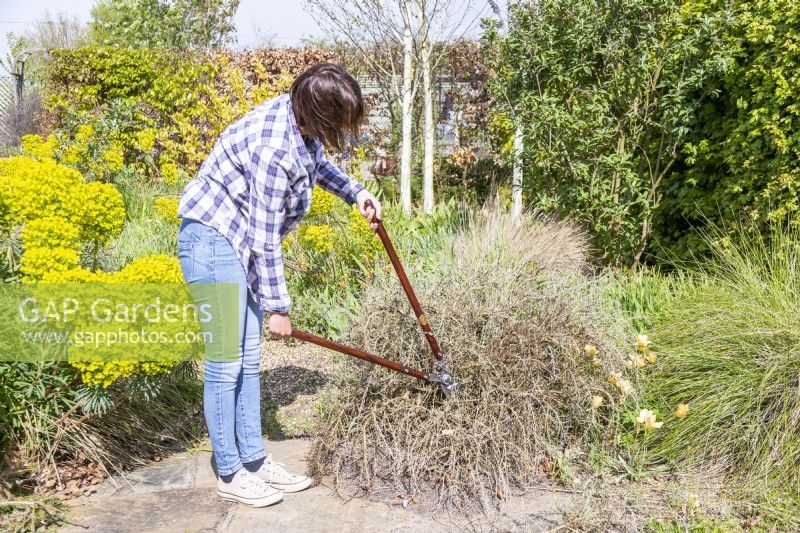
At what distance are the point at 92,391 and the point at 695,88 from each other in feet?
13.1

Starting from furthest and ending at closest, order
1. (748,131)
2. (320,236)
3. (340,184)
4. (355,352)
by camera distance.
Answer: (748,131)
(320,236)
(340,184)
(355,352)

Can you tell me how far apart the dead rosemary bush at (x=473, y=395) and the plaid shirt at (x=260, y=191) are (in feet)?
2.16

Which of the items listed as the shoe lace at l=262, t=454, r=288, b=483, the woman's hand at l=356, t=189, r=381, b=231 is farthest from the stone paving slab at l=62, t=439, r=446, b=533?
the woman's hand at l=356, t=189, r=381, b=231

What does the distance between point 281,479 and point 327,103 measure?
1.46 meters

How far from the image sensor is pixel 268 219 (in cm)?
248

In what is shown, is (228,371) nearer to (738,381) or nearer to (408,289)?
(408,289)

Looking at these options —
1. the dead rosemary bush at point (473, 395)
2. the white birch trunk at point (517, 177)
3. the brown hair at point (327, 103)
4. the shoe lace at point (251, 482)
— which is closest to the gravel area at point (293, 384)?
the dead rosemary bush at point (473, 395)

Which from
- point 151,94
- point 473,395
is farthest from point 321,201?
point 151,94

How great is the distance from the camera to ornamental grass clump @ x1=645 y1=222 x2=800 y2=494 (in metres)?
2.79

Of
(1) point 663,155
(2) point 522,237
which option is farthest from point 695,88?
Answer: (2) point 522,237

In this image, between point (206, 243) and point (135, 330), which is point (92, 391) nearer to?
point (135, 330)

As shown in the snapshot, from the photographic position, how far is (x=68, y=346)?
9.00ft

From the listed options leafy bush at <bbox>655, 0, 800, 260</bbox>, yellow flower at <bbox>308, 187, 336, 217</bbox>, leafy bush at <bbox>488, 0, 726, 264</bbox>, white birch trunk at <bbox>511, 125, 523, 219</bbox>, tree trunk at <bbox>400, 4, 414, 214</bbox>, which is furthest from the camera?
tree trunk at <bbox>400, 4, 414, 214</bbox>

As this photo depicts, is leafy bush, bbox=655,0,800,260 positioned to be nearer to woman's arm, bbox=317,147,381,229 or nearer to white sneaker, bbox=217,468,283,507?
woman's arm, bbox=317,147,381,229
